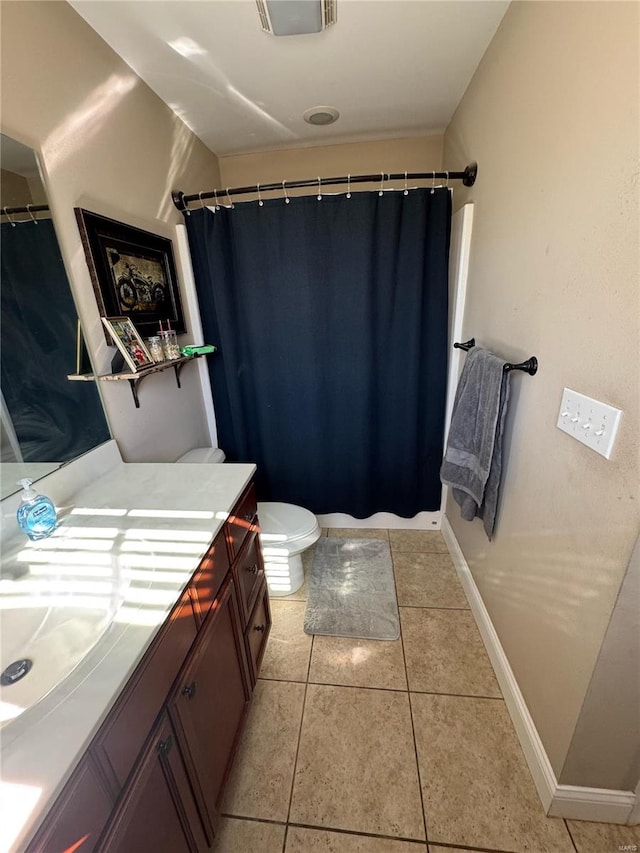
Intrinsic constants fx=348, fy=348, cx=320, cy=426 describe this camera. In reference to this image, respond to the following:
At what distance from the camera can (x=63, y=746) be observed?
0.51 metres

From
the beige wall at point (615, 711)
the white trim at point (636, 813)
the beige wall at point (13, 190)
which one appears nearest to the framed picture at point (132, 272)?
the beige wall at point (13, 190)

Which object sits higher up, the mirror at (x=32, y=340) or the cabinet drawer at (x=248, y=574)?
the mirror at (x=32, y=340)

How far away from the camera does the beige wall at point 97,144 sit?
1.02 m

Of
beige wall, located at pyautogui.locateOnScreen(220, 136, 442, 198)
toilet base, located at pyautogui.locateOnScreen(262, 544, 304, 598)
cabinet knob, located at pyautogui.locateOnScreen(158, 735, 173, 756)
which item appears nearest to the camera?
cabinet knob, located at pyautogui.locateOnScreen(158, 735, 173, 756)

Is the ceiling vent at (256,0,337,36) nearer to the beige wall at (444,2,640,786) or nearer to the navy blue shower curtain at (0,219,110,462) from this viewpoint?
the beige wall at (444,2,640,786)

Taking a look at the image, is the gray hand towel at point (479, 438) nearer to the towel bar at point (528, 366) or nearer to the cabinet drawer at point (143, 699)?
the towel bar at point (528, 366)

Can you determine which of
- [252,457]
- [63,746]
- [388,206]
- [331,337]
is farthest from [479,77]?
[63,746]

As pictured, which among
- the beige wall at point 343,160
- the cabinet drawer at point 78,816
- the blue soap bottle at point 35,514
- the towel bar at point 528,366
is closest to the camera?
the cabinet drawer at point 78,816

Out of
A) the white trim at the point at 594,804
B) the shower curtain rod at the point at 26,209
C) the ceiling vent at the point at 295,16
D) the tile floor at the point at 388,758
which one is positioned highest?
the ceiling vent at the point at 295,16

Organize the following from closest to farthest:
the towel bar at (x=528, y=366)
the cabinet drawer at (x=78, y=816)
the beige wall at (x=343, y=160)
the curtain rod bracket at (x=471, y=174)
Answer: the cabinet drawer at (x=78, y=816), the towel bar at (x=528, y=366), the curtain rod bracket at (x=471, y=174), the beige wall at (x=343, y=160)

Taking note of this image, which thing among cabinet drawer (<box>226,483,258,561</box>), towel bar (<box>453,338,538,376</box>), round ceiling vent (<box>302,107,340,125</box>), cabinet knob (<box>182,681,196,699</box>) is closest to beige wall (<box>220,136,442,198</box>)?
round ceiling vent (<box>302,107,340,125</box>)

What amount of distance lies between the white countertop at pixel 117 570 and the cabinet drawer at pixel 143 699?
0.04 m

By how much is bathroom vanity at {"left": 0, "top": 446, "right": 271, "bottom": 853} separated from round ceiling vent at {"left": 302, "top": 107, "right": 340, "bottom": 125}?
1.81 metres

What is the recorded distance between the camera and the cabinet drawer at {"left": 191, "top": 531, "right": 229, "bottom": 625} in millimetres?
890
